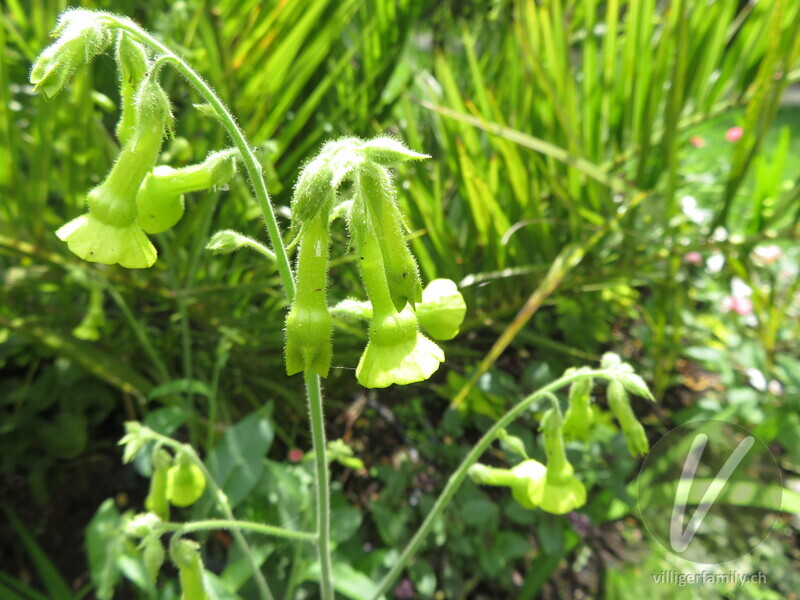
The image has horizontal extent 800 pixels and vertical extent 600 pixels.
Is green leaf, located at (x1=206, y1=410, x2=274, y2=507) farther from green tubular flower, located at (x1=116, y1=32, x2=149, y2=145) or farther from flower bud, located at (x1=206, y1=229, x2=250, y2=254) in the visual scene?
green tubular flower, located at (x1=116, y1=32, x2=149, y2=145)

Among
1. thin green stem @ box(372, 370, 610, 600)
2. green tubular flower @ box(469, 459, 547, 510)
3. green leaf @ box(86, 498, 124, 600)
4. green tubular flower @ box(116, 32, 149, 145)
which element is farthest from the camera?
green leaf @ box(86, 498, 124, 600)

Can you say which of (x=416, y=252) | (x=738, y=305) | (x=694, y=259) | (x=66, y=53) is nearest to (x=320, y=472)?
(x=66, y=53)

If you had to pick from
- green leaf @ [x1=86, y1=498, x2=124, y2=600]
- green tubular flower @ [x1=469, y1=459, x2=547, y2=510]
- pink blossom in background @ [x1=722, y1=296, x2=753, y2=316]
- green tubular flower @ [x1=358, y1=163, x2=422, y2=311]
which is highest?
green tubular flower @ [x1=358, y1=163, x2=422, y2=311]

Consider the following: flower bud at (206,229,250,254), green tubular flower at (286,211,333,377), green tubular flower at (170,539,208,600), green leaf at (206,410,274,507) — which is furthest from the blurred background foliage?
green tubular flower at (286,211,333,377)

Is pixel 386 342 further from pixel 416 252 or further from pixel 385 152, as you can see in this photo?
pixel 416 252

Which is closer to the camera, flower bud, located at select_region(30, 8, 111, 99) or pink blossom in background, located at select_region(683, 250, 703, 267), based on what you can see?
flower bud, located at select_region(30, 8, 111, 99)

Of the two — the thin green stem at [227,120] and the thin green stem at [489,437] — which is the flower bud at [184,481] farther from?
the thin green stem at [227,120]

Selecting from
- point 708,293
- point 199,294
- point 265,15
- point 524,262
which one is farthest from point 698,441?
point 265,15
